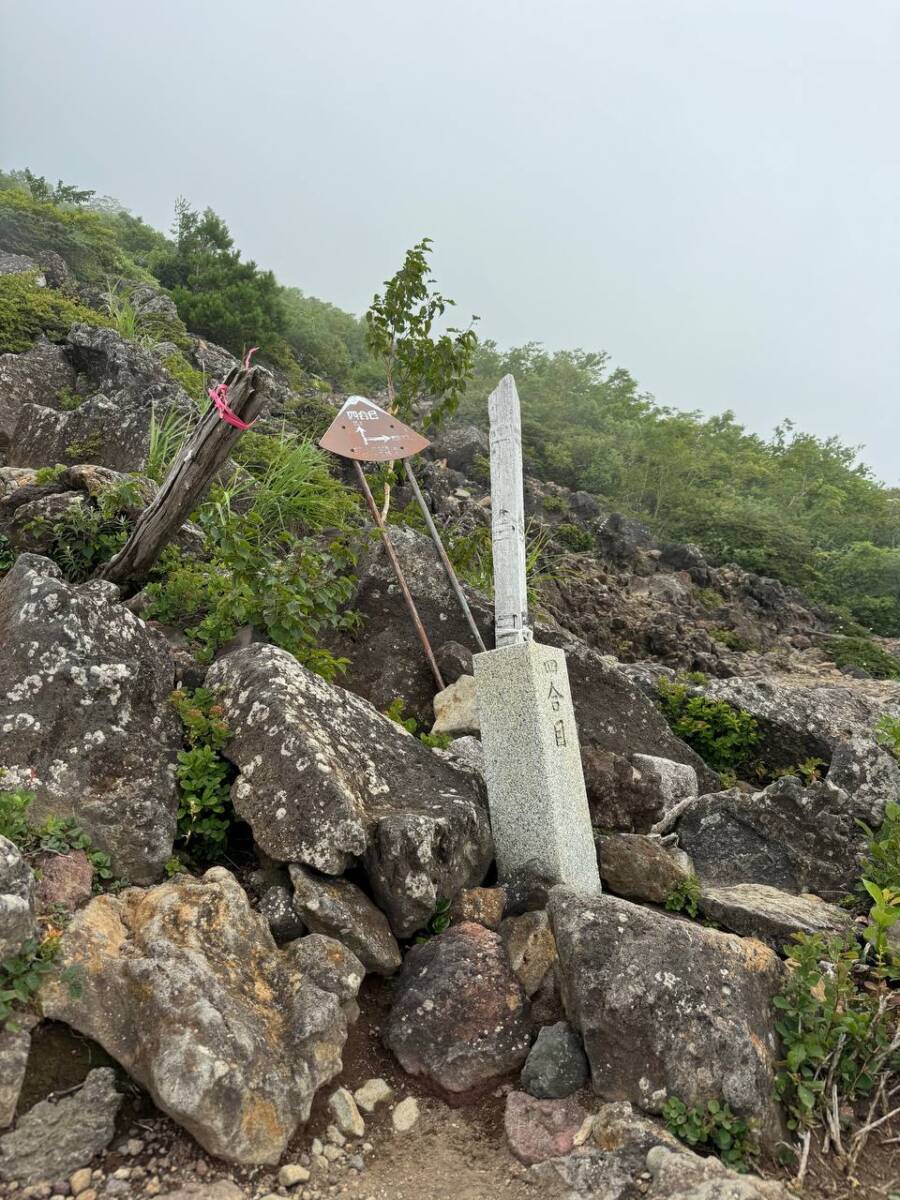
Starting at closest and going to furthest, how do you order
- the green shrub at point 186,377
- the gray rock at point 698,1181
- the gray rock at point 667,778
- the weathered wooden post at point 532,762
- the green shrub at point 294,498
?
the gray rock at point 698,1181, the weathered wooden post at point 532,762, the gray rock at point 667,778, the green shrub at point 294,498, the green shrub at point 186,377

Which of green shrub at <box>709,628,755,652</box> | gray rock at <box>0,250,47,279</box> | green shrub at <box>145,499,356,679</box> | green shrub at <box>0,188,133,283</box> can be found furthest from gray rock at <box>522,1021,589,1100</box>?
green shrub at <box>0,188,133,283</box>

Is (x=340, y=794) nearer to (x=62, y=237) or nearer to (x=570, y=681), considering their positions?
(x=570, y=681)

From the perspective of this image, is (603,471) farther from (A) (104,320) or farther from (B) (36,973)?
(B) (36,973)

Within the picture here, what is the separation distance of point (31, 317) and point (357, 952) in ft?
37.3

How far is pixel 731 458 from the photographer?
32469 mm

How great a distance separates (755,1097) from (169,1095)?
6.44ft

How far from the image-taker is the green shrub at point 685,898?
12.9 ft

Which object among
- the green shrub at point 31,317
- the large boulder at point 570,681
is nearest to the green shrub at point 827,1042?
the large boulder at point 570,681

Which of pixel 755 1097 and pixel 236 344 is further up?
pixel 236 344

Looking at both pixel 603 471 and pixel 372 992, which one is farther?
pixel 603 471

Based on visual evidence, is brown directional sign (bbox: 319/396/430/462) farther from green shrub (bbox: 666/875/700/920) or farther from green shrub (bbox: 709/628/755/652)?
green shrub (bbox: 709/628/755/652)

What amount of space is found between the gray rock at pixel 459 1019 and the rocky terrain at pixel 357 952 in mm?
11

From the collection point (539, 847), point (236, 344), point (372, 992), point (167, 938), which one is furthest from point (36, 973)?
point (236, 344)

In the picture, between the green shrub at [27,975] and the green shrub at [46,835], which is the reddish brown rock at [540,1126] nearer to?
the green shrub at [27,975]
